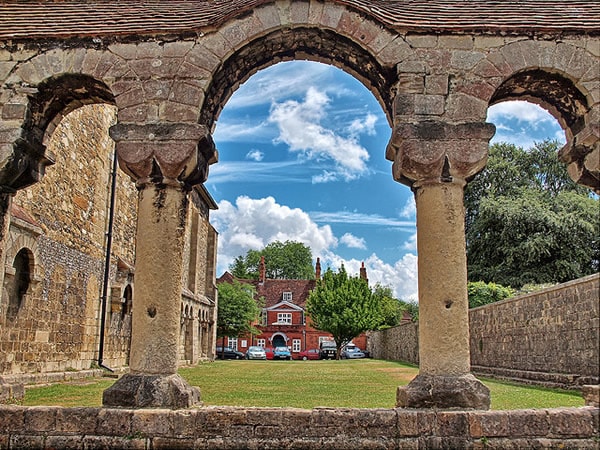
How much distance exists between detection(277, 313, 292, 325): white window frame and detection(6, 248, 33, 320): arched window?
49.9m

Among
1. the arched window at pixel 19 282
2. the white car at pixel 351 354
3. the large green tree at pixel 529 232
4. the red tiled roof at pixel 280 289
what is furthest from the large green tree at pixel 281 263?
the arched window at pixel 19 282

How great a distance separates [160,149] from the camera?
Answer: 20.5 ft

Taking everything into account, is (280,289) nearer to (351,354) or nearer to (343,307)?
(351,354)

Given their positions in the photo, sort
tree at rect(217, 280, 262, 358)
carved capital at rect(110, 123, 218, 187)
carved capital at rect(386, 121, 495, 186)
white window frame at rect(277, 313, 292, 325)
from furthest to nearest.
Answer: white window frame at rect(277, 313, 292, 325) → tree at rect(217, 280, 262, 358) → carved capital at rect(110, 123, 218, 187) → carved capital at rect(386, 121, 495, 186)

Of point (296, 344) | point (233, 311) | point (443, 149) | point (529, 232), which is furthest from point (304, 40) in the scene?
point (296, 344)

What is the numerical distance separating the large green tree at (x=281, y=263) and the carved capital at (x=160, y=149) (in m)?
69.1

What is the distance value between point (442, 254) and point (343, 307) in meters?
36.6

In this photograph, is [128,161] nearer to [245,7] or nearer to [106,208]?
[245,7]

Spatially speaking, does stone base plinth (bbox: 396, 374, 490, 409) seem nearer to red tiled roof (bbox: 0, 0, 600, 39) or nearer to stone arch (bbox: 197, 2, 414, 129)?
stone arch (bbox: 197, 2, 414, 129)

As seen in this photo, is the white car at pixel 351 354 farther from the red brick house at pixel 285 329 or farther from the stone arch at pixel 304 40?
A: the stone arch at pixel 304 40

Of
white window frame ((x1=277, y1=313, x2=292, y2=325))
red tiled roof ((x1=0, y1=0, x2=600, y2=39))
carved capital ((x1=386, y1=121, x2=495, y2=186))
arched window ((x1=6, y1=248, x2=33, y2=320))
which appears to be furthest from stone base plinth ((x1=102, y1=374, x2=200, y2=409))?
white window frame ((x1=277, y1=313, x2=292, y2=325))

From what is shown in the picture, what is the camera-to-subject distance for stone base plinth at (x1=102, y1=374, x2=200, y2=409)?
569cm

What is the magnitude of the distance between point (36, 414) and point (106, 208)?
1206 cm

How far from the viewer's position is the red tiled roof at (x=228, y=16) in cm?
647
